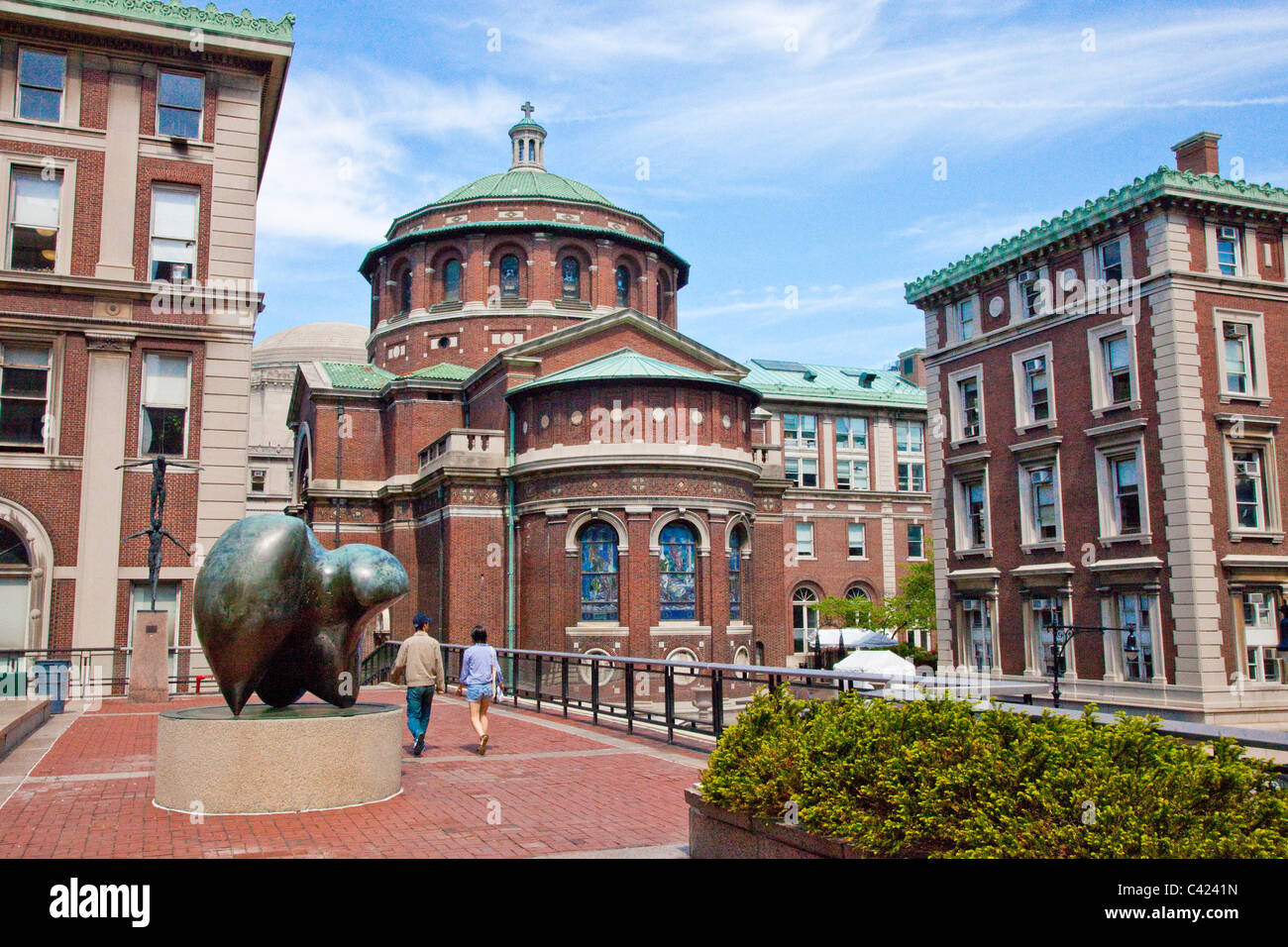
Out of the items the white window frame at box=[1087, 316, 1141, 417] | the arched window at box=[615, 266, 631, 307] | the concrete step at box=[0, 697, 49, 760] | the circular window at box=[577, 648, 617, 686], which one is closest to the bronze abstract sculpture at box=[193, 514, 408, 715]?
the concrete step at box=[0, 697, 49, 760]

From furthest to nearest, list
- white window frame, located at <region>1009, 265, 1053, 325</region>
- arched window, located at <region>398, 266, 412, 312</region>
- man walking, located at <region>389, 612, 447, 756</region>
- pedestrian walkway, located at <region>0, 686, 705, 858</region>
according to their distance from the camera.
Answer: arched window, located at <region>398, 266, 412, 312</region>
white window frame, located at <region>1009, 265, 1053, 325</region>
man walking, located at <region>389, 612, 447, 756</region>
pedestrian walkway, located at <region>0, 686, 705, 858</region>

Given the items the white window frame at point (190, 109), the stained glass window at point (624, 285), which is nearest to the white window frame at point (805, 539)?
the stained glass window at point (624, 285)

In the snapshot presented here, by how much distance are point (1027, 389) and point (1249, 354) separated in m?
6.44

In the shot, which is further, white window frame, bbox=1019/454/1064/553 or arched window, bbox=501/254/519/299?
arched window, bbox=501/254/519/299

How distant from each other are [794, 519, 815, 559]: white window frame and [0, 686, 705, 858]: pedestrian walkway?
47066 millimetres

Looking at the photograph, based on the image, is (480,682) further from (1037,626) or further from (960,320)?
(960,320)

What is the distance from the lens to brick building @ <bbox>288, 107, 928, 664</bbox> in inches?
1423

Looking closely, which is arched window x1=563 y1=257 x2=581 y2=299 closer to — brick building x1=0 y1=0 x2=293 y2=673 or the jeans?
brick building x1=0 y1=0 x2=293 y2=673

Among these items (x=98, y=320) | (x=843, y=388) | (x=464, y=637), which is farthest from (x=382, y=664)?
(x=843, y=388)

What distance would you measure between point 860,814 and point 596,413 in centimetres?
3079

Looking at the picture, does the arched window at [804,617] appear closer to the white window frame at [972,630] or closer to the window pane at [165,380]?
the white window frame at [972,630]

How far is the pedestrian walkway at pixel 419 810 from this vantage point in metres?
9.08

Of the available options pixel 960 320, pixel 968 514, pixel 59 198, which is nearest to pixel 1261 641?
pixel 968 514
